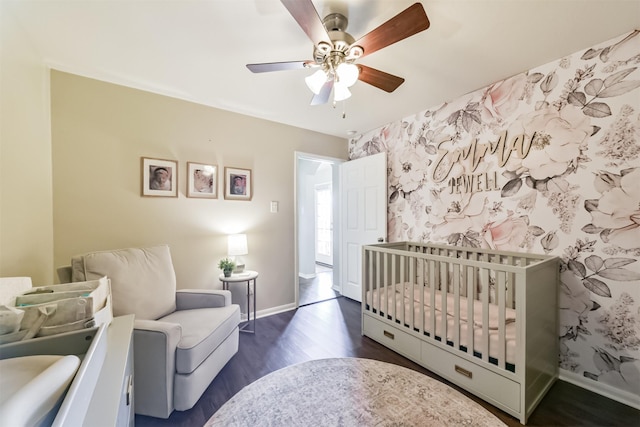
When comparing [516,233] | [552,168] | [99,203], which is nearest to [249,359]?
[99,203]

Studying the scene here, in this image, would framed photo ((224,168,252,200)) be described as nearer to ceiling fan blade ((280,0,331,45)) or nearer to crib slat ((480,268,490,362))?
ceiling fan blade ((280,0,331,45))

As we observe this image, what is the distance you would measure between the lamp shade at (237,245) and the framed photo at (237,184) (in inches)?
17.7

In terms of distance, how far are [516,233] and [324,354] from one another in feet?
6.30

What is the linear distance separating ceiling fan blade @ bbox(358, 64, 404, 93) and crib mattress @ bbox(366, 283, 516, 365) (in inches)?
58.9

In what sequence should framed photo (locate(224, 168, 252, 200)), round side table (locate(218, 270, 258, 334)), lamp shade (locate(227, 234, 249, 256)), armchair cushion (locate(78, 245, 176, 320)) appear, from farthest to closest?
framed photo (locate(224, 168, 252, 200)) → lamp shade (locate(227, 234, 249, 256)) → round side table (locate(218, 270, 258, 334)) → armchair cushion (locate(78, 245, 176, 320))

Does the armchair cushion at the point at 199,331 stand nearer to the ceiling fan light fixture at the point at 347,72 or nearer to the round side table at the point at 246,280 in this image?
the round side table at the point at 246,280

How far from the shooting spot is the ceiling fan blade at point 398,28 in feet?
3.62

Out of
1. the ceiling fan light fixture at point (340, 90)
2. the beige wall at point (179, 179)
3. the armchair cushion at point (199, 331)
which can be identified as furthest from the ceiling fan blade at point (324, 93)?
the armchair cushion at point (199, 331)

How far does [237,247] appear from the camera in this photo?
2564mm

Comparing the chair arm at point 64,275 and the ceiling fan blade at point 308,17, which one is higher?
the ceiling fan blade at point 308,17

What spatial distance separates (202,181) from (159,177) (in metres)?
0.37

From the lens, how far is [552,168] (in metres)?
1.89

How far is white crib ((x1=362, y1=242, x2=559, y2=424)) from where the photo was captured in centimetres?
147

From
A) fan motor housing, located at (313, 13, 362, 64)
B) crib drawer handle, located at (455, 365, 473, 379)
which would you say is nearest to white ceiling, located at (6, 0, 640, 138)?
fan motor housing, located at (313, 13, 362, 64)
